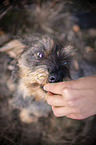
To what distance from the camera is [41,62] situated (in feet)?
4.48

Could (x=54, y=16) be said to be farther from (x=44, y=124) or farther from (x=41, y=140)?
(x=41, y=140)

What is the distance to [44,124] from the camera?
2.27 m

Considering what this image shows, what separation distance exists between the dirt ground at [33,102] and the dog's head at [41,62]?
0.42 meters

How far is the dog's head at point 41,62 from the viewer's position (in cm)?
130

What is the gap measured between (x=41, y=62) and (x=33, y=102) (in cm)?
92

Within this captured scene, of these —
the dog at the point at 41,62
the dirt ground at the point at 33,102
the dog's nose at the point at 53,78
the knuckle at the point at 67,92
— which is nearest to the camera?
the knuckle at the point at 67,92

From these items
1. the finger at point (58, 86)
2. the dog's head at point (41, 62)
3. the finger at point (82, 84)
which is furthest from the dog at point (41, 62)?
the finger at point (82, 84)

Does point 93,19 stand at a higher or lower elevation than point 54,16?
lower

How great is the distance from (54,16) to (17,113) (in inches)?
99.7

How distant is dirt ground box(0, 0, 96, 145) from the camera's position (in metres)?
1.93

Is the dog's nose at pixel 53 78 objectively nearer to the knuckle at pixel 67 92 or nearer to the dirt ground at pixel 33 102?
the knuckle at pixel 67 92

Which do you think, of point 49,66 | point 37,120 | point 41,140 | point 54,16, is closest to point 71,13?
point 54,16

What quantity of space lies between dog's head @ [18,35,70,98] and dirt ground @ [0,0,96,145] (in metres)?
0.42

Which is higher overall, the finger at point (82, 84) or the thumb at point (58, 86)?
the finger at point (82, 84)
